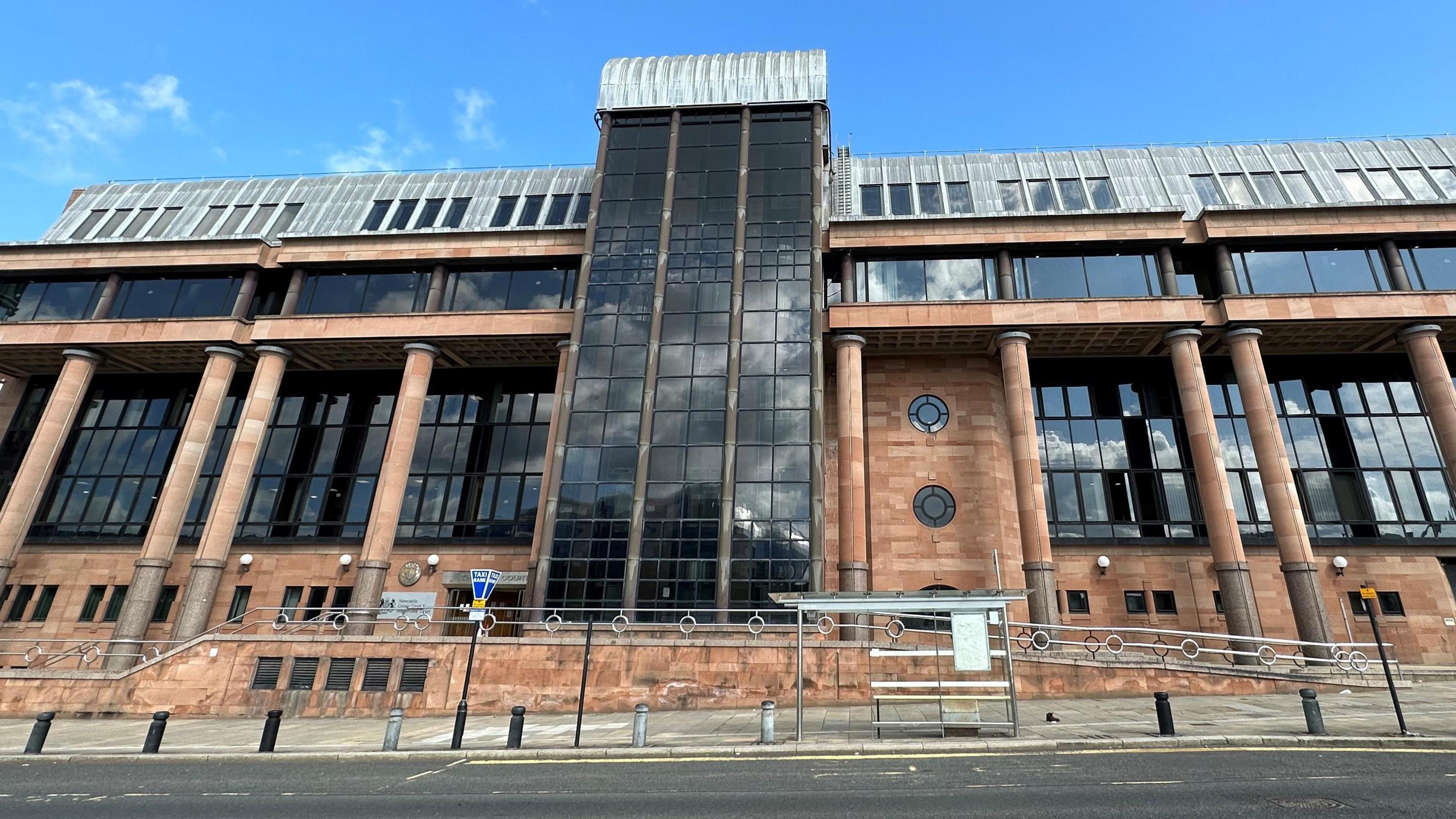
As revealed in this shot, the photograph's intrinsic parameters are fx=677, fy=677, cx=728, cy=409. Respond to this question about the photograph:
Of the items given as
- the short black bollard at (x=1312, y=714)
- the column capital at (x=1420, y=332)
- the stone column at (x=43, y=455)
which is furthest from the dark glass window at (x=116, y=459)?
the column capital at (x=1420, y=332)

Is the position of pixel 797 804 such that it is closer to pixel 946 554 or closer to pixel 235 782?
pixel 235 782

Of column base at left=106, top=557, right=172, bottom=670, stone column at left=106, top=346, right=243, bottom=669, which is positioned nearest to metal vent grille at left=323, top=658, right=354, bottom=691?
stone column at left=106, top=346, right=243, bottom=669

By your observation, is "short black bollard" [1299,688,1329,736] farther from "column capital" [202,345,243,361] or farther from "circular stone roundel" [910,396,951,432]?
"column capital" [202,345,243,361]

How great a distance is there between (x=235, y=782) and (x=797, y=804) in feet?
32.4

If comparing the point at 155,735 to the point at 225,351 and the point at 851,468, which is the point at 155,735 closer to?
the point at 851,468

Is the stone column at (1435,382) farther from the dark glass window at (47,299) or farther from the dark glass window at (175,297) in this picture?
the dark glass window at (47,299)

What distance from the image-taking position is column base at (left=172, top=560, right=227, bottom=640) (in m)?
26.7

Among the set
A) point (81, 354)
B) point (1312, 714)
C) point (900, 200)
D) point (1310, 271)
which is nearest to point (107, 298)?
point (81, 354)

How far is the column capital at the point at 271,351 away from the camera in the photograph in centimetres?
3188

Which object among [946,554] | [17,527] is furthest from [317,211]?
[946,554]

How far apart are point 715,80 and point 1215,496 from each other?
1120 inches

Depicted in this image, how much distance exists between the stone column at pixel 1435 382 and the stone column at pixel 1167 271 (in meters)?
8.57

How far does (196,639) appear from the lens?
21734mm

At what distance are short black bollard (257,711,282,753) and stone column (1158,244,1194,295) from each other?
111 ft
